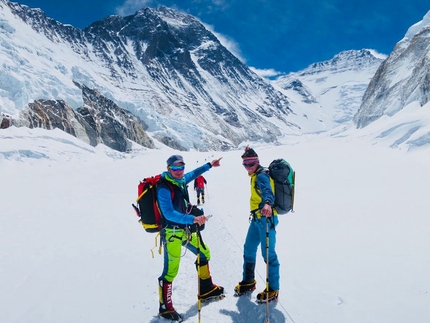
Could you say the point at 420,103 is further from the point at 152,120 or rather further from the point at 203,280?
the point at 152,120

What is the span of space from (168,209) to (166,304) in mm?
1505

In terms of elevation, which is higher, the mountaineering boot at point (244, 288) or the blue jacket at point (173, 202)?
the blue jacket at point (173, 202)

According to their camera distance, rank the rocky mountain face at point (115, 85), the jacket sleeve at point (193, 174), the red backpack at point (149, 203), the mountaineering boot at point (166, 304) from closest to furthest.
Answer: the red backpack at point (149, 203) → the mountaineering boot at point (166, 304) → the jacket sleeve at point (193, 174) → the rocky mountain face at point (115, 85)

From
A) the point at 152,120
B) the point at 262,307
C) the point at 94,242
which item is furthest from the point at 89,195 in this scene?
the point at 152,120

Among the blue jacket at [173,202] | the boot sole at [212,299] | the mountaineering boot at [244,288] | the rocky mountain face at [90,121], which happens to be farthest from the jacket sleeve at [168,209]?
the rocky mountain face at [90,121]

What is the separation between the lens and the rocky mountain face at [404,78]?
36.8m

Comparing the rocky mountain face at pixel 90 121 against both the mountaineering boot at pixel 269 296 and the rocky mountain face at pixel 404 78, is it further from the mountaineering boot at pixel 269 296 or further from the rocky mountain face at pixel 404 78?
the rocky mountain face at pixel 404 78

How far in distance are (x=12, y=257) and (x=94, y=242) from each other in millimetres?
1729

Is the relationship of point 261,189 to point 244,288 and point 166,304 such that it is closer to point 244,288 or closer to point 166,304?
point 244,288

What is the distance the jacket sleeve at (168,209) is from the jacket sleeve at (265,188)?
108cm

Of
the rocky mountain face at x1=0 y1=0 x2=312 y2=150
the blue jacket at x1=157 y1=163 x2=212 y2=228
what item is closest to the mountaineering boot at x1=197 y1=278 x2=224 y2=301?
the blue jacket at x1=157 y1=163 x2=212 y2=228

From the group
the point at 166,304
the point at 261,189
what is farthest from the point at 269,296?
the point at 261,189

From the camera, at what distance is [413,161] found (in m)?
15.1

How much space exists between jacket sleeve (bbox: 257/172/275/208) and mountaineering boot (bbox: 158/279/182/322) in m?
1.87
